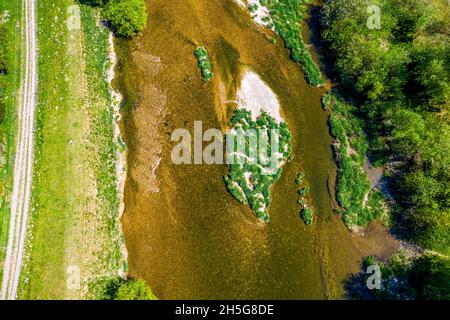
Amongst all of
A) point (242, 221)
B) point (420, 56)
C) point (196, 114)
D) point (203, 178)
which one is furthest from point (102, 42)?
point (420, 56)

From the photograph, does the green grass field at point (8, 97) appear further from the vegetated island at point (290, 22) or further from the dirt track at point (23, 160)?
the vegetated island at point (290, 22)

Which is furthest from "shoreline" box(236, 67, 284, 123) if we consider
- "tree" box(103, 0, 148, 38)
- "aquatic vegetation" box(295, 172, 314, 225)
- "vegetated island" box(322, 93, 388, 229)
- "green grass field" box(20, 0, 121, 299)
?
"green grass field" box(20, 0, 121, 299)

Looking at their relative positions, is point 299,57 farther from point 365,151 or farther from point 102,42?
point 102,42

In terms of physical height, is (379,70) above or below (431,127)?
above

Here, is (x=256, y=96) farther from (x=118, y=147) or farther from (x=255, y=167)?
(x=118, y=147)

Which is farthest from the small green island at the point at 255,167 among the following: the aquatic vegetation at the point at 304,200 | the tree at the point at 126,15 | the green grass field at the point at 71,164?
the tree at the point at 126,15

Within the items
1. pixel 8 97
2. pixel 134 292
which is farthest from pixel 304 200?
pixel 8 97
